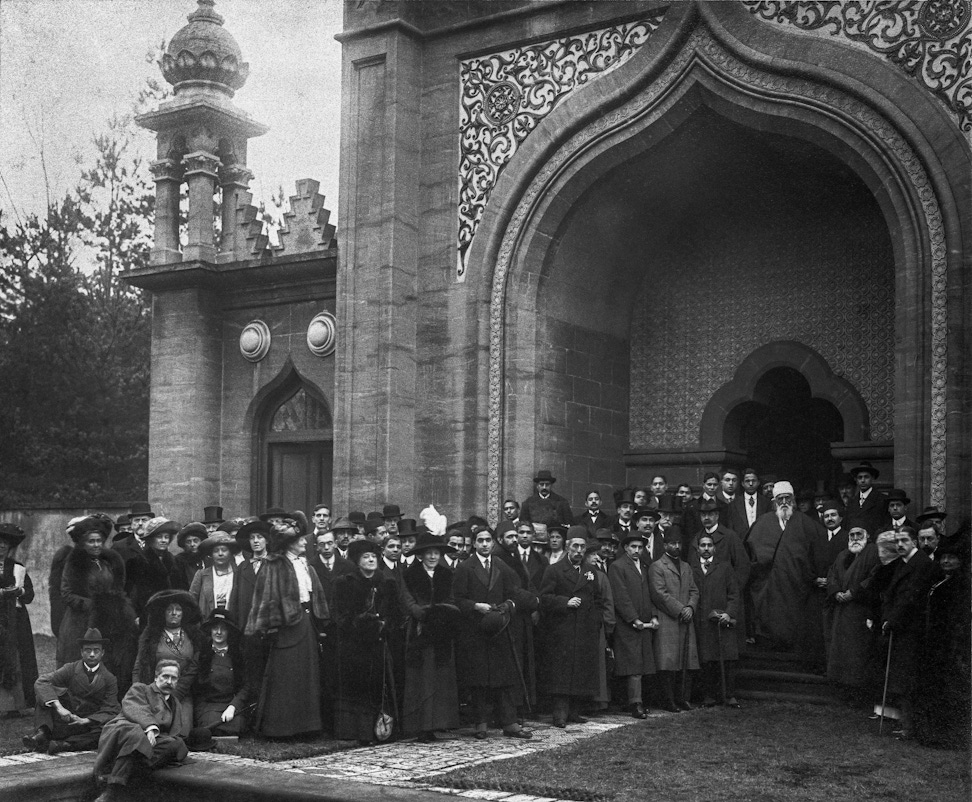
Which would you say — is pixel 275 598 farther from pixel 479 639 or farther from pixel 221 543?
pixel 479 639

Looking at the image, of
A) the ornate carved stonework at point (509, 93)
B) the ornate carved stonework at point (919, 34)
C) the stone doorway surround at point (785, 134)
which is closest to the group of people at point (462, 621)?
the stone doorway surround at point (785, 134)

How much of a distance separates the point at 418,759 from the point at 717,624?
12.5 ft

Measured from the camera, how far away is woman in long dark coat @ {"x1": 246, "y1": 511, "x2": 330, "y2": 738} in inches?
407

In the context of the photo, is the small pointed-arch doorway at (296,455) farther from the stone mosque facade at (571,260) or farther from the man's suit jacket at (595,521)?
the man's suit jacket at (595,521)

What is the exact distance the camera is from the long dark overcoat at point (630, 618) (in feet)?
38.6

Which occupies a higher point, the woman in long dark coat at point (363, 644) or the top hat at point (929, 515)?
the top hat at point (929, 515)

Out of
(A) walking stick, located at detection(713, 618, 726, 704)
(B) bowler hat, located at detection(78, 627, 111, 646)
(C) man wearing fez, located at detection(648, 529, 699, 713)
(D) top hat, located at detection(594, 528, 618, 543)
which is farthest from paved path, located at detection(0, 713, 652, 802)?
(D) top hat, located at detection(594, 528, 618, 543)

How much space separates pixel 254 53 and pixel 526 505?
25.3ft

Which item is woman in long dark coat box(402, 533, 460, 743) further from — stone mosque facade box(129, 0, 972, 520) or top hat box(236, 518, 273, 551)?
stone mosque facade box(129, 0, 972, 520)

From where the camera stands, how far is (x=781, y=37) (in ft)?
43.7

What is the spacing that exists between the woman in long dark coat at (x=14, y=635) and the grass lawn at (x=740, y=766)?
198 inches

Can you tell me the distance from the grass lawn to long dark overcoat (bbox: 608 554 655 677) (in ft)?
2.69

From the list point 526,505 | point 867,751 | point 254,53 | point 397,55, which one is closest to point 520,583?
point 526,505

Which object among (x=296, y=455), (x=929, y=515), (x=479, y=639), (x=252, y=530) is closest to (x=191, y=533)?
(x=252, y=530)
